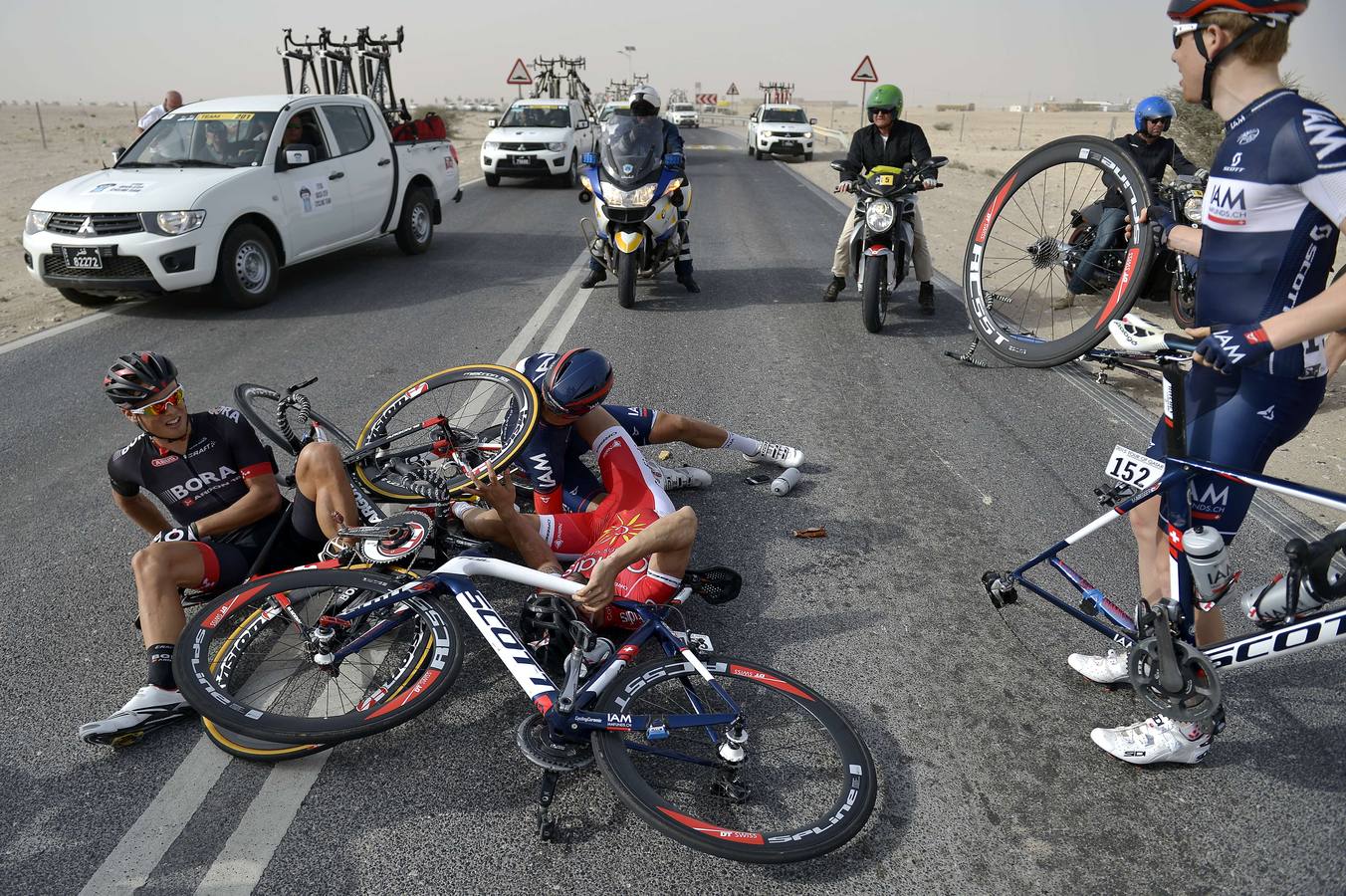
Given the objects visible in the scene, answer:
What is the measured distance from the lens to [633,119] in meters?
9.82

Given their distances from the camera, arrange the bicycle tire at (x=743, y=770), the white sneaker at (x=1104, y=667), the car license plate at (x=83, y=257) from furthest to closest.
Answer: the car license plate at (x=83, y=257)
the white sneaker at (x=1104, y=667)
the bicycle tire at (x=743, y=770)

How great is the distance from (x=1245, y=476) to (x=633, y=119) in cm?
827

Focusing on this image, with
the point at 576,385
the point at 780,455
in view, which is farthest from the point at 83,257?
the point at 780,455

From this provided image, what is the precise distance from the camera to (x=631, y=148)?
9680mm

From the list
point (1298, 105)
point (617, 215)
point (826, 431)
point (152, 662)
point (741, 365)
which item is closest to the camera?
point (1298, 105)

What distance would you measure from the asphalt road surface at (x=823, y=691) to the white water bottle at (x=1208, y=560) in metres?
0.68

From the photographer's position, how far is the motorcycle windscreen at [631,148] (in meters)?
9.59

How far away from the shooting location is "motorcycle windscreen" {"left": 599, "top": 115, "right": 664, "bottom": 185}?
959 centimetres

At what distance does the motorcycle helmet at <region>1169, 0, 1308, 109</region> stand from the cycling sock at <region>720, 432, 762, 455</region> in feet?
10.5

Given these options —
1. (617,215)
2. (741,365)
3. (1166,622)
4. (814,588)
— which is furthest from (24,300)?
(1166,622)

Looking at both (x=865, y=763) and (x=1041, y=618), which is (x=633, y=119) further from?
(x=865, y=763)

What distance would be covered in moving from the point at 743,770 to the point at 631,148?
799cm

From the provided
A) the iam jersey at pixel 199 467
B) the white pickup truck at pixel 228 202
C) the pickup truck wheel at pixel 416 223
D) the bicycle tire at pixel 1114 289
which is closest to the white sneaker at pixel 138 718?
the iam jersey at pixel 199 467

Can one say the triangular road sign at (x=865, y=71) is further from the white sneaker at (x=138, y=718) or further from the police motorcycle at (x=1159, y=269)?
the white sneaker at (x=138, y=718)
